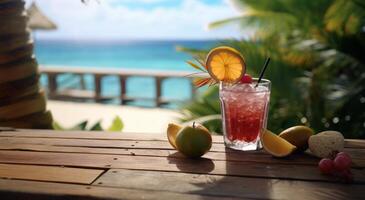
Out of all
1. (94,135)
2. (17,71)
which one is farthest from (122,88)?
(94,135)

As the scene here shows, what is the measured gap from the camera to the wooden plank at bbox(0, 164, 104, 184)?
854 millimetres

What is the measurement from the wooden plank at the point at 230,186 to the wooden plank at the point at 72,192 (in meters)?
0.02

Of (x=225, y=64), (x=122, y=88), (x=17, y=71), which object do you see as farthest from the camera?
(x=122, y=88)

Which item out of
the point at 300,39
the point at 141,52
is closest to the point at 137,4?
the point at 141,52

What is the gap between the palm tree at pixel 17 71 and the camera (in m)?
1.62

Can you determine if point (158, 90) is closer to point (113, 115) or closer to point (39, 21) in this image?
point (113, 115)

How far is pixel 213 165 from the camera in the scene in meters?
0.93

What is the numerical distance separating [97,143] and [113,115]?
5.01 m

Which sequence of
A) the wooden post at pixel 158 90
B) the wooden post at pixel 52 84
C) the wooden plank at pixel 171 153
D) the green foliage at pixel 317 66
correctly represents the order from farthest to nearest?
1. the wooden post at pixel 52 84
2. the wooden post at pixel 158 90
3. the green foliage at pixel 317 66
4. the wooden plank at pixel 171 153

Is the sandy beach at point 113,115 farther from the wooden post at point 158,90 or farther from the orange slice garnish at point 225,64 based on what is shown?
the orange slice garnish at point 225,64

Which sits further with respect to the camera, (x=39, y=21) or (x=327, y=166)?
(x=39, y=21)

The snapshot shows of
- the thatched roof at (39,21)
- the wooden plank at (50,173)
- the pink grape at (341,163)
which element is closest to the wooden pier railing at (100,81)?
the thatched roof at (39,21)

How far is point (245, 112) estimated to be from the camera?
104 centimetres

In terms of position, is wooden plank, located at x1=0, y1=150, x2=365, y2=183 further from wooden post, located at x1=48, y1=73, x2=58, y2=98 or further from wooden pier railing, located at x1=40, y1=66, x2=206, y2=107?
wooden post, located at x1=48, y1=73, x2=58, y2=98
